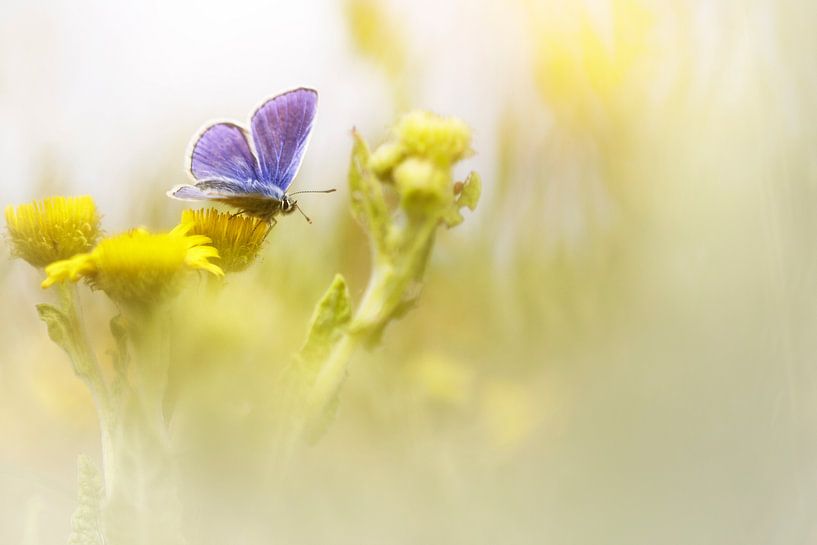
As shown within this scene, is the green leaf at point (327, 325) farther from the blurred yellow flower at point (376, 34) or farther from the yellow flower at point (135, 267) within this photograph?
the blurred yellow flower at point (376, 34)

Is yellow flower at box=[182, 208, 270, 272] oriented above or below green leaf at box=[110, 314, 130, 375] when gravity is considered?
above

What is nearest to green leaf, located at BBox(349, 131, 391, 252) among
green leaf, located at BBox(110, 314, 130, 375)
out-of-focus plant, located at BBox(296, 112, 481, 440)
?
out-of-focus plant, located at BBox(296, 112, 481, 440)

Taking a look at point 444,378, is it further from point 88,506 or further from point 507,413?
point 88,506

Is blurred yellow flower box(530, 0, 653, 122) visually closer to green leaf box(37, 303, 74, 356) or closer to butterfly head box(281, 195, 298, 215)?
butterfly head box(281, 195, 298, 215)

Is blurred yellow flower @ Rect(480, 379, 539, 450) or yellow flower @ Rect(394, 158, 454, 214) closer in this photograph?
yellow flower @ Rect(394, 158, 454, 214)

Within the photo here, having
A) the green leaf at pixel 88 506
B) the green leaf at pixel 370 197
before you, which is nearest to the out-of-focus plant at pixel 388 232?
the green leaf at pixel 370 197

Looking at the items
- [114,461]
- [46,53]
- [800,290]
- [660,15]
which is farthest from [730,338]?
[46,53]
